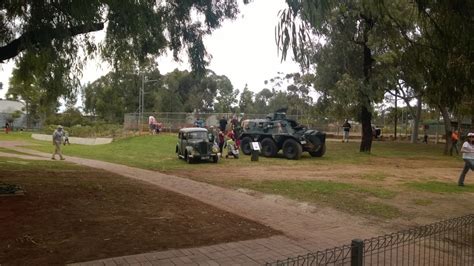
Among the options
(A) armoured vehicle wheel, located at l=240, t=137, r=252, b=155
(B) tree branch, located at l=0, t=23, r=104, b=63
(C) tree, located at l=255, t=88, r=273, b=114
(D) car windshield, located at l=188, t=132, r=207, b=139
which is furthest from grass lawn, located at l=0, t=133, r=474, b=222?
(C) tree, located at l=255, t=88, r=273, b=114

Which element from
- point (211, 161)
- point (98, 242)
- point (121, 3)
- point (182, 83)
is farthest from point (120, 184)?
point (182, 83)

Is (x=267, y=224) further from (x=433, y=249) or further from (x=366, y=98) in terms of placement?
(x=366, y=98)

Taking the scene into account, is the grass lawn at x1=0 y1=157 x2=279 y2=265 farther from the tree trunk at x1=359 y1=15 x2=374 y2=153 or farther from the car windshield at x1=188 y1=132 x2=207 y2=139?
the tree trunk at x1=359 y1=15 x2=374 y2=153

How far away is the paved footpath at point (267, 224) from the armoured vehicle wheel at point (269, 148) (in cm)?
1001

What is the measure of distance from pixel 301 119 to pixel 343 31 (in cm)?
2232

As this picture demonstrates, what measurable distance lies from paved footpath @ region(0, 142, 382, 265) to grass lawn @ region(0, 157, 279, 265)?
29 centimetres

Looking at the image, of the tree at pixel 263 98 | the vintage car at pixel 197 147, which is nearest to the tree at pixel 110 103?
the tree at pixel 263 98

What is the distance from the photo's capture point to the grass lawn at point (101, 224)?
20.2ft

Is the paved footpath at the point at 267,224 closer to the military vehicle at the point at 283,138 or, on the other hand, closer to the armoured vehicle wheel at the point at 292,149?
the armoured vehicle wheel at the point at 292,149

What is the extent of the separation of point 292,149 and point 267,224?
13.8 metres

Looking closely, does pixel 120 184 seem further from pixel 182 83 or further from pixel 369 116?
pixel 182 83

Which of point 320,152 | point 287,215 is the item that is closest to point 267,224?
point 287,215

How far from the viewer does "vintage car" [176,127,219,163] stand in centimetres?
1938

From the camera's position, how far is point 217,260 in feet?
19.9
